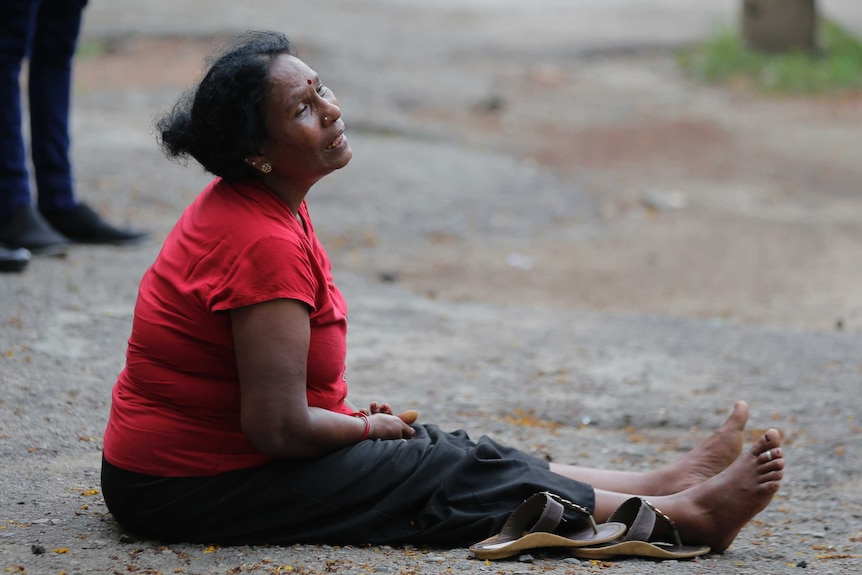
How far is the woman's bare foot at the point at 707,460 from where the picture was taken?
3029 millimetres

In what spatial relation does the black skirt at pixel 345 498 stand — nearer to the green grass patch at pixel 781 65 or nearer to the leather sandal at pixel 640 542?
the leather sandal at pixel 640 542

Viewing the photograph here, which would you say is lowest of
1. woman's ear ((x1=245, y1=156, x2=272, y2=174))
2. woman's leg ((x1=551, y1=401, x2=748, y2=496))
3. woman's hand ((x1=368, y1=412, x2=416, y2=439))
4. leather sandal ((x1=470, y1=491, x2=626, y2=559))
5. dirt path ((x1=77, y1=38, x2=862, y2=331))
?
dirt path ((x1=77, y1=38, x2=862, y2=331))

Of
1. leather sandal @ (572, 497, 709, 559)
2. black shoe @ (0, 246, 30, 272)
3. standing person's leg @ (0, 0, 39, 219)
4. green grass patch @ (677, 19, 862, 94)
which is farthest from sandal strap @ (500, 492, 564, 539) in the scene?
green grass patch @ (677, 19, 862, 94)

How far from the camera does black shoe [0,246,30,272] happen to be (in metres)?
4.74

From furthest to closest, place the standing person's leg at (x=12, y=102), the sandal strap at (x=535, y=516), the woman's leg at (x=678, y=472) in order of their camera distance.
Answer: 1. the standing person's leg at (x=12, y=102)
2. the woman's leg at (x=678, y=472)
3. the sandal strap at (x=535, y=516)

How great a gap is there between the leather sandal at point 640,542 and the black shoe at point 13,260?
3.06m

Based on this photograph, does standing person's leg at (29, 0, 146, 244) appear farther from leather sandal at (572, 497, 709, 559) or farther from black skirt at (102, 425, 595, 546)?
leather sandal at (572, 497, 709, 559)

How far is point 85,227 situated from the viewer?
5.45 meters

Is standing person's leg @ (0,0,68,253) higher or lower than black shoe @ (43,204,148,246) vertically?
higher

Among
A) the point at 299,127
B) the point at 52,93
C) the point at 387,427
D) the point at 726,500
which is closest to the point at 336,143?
the point at 299,127

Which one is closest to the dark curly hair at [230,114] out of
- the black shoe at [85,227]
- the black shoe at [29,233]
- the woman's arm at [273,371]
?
the woman's arm at [273,371]

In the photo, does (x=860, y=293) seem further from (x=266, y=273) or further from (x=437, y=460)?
(x=266, y=273)

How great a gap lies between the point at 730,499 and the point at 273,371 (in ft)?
3.95

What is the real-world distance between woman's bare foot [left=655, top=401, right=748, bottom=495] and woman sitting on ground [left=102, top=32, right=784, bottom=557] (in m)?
0.29
